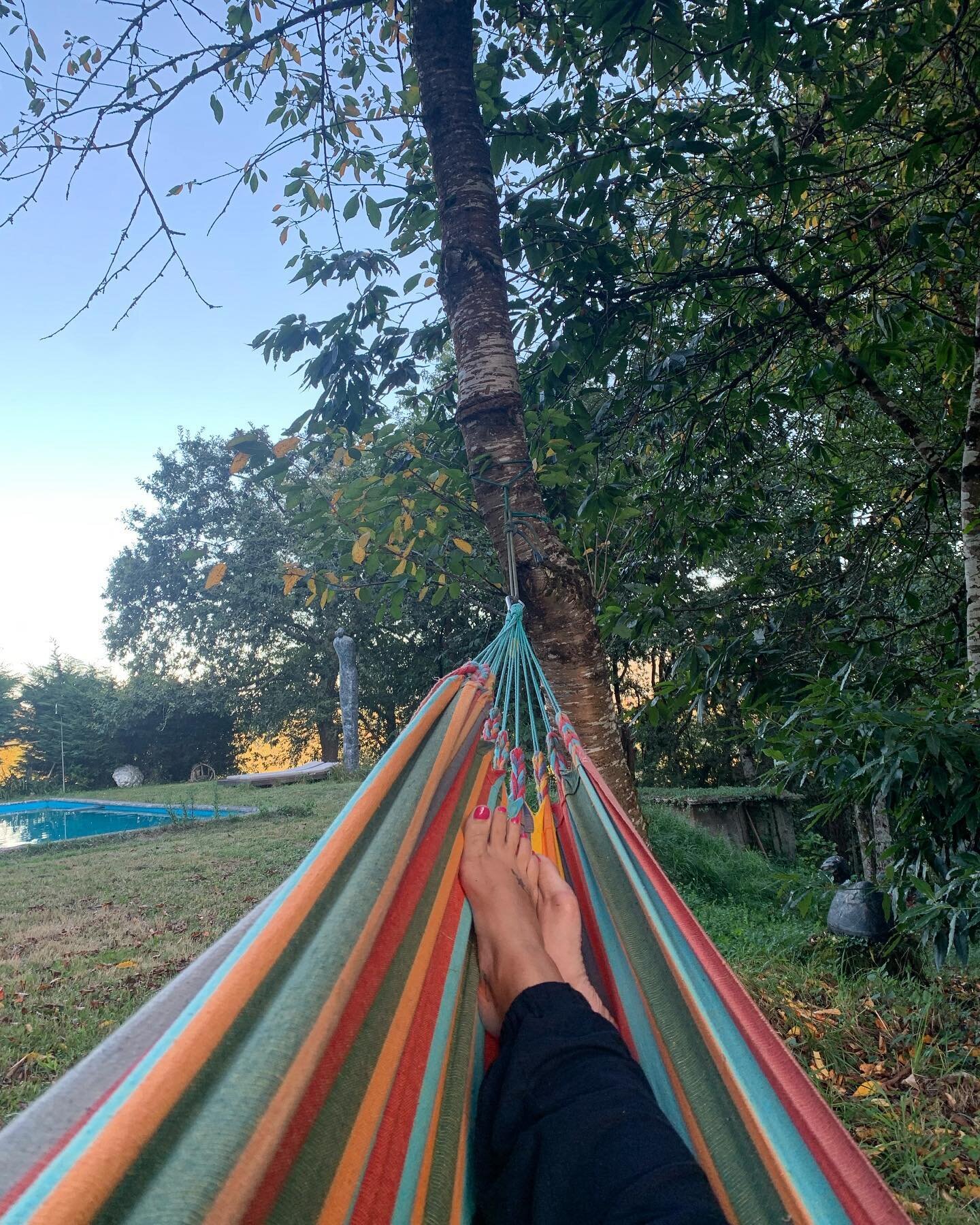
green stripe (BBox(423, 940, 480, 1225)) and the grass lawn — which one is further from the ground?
green stripe (BBox(423, 940, 480, 1225))

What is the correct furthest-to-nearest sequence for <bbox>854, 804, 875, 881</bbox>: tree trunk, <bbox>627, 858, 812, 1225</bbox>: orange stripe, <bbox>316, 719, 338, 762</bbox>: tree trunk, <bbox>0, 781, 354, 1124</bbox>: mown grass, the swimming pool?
<bbox>316, 719, 338, 762</bbox>: tree trunk → the swimming pool → <bbox>854, 804, 875, 881</bbox>: tree trunk → <bbox>0, 781, 354, 1124</bbox>: mown grass → <bbox>627, 858, 812, 1225</bbox>: orange stripe

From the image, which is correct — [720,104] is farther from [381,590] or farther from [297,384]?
[381,590]

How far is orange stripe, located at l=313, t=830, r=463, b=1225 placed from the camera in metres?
0.56

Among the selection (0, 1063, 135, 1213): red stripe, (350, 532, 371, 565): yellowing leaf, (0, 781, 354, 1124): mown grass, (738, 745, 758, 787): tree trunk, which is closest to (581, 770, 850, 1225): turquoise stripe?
(0, 1063, 135, 1213): red stripe

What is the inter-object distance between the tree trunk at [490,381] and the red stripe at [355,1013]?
513 millimetres

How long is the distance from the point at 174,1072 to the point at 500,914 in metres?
0.70

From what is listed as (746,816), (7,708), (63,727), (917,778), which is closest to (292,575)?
(917,778)

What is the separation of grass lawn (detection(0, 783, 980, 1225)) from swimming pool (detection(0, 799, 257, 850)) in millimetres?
2664

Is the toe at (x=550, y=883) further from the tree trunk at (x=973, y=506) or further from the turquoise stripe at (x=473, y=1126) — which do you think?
the tree trunk at (x=973, y=506)

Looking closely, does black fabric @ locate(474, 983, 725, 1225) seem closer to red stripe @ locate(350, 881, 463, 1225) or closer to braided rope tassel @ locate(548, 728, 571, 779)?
red stripe @ locate(350, 881, 463, 1225)

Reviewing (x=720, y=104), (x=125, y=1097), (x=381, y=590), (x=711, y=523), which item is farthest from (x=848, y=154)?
(x=125, y=1097)

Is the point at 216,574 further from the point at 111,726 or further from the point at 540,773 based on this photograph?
the point at 111,726

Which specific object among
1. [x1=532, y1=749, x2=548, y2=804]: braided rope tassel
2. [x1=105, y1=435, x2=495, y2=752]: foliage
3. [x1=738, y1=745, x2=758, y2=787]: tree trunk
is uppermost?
[x1=105, y1=435, x2=495, y2=752]: foliage

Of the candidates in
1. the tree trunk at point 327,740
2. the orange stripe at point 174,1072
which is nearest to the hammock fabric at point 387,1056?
the orange stripe at point 174,1072
